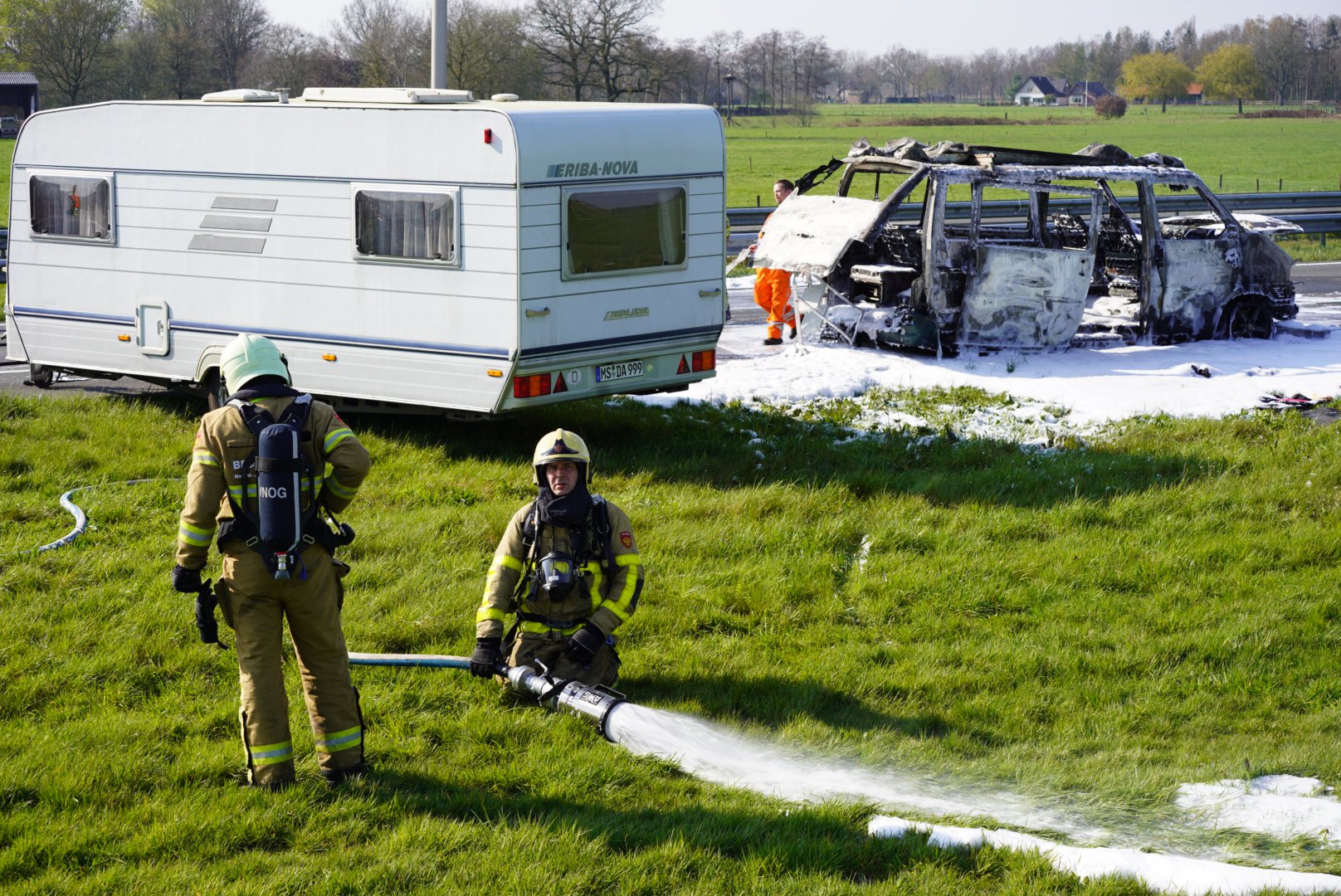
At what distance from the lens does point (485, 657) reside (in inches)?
229

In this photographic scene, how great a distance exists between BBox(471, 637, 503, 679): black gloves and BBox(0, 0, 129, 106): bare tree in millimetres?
64881

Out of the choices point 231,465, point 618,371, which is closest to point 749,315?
point 618,371

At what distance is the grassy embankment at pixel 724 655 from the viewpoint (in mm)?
4754

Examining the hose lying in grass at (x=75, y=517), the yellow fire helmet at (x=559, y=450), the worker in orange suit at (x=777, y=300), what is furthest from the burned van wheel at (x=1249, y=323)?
the hose lying in grass at (x=75, y=517)

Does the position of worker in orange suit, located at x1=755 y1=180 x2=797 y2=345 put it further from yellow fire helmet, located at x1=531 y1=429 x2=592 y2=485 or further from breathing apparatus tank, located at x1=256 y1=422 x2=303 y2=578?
breathing apparatus tank, located at x1=256 y1=422 x2=303 y2=578

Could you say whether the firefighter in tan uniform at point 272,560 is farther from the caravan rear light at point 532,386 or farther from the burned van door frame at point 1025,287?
the burned van door frame at point 1025,287

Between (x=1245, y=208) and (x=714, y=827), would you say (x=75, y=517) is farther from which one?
(x=1245, y=208)

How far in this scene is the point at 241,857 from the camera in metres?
4.63

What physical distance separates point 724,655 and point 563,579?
1.22 metres

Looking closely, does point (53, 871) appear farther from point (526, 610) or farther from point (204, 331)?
point (204, 331)

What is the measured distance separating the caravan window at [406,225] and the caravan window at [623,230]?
885mm

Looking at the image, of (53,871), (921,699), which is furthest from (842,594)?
(53,871)

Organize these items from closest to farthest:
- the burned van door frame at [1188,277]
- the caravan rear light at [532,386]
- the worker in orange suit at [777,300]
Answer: the caravan rear light at [532,386], the burned van door frame at [1188,277], the worker in orange suit at [777,300]

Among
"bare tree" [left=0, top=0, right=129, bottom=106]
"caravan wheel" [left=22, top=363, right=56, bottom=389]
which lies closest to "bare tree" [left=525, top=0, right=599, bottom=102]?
"bare tree" [left=0, top=0, right=129, bottom=106]
